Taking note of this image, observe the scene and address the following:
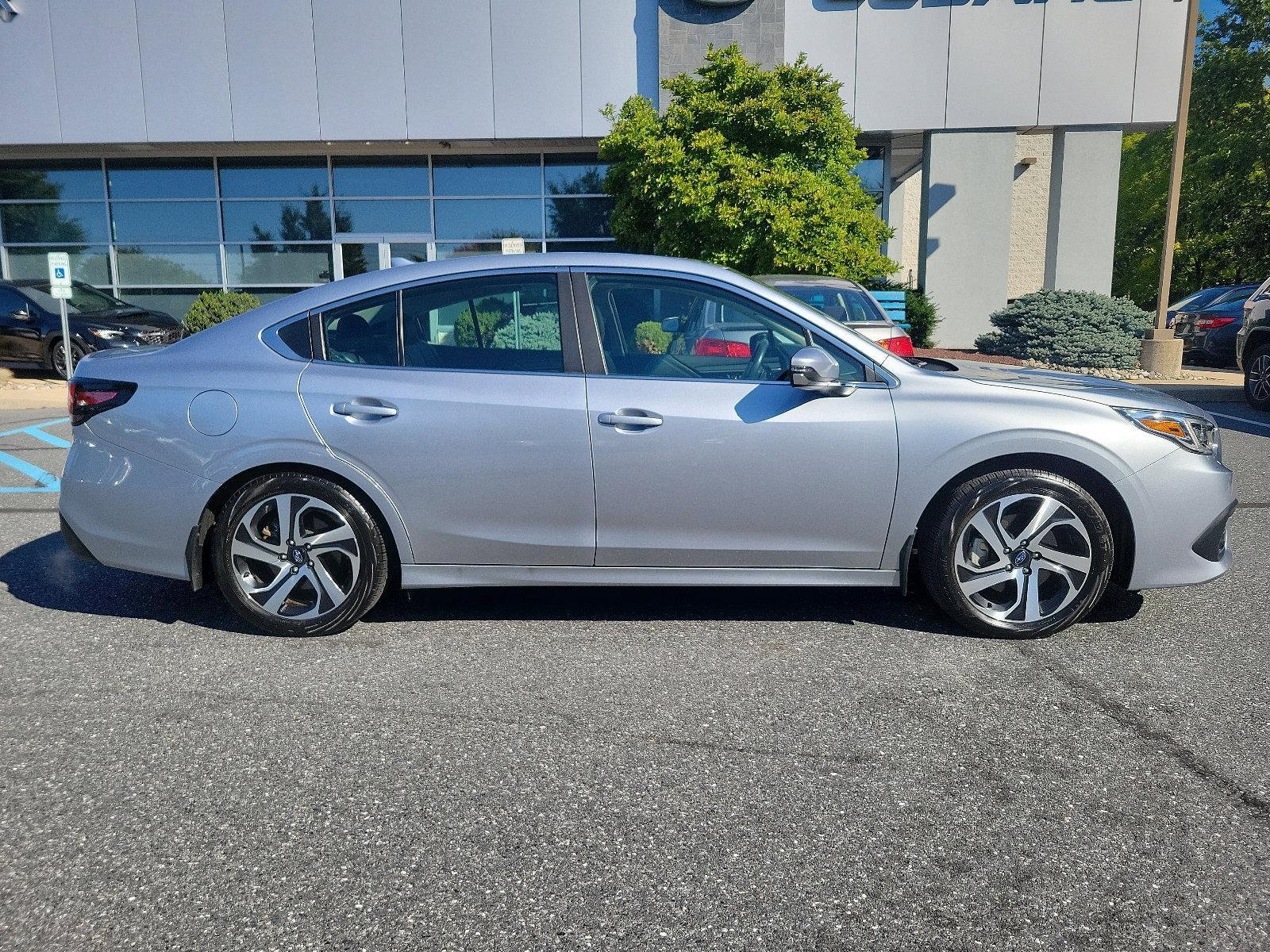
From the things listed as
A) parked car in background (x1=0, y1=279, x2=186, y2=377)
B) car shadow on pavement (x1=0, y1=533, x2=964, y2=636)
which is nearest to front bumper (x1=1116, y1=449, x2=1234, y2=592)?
car shadow on pavement (x1=0, y1=533, x2=964, y2=636)

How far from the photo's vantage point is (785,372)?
4145 mm

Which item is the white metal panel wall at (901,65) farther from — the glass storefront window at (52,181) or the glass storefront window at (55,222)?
the glass storefront window at (55,222)

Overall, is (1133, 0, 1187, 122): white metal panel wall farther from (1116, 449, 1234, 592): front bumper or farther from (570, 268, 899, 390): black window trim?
(570, 268, 899, 390): black window trim

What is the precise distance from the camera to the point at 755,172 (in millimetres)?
15805

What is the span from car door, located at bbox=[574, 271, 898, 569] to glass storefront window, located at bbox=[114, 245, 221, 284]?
2003 centimetres

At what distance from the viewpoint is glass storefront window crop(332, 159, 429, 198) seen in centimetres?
2125

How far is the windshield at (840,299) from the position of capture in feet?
32.5

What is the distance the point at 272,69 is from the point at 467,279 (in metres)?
17.8

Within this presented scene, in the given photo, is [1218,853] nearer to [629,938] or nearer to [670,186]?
[629,938]

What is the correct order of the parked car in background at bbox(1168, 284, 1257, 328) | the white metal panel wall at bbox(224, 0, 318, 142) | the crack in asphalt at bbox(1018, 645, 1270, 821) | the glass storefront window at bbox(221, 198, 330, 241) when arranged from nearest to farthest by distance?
1. the crack in asphalt at bbox(1018, 645, 1270, 821)
2. the white metal panel wall at bbox(224, 0, 318, 142)
3. the parked car in background at bbox(1168, 284, 1257, 328)
4. the glass storefront window at bbox(221, 198, 330, 241)

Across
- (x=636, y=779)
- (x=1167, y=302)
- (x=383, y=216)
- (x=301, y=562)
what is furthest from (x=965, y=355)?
(x=636, y=779)

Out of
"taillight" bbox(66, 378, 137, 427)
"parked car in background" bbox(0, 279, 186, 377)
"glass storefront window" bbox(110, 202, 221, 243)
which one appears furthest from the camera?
"glass storefront window" bbox(110, 202, 221, 243)

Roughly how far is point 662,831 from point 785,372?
2.06 metres

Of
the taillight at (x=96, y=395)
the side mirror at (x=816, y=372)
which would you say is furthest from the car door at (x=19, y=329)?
the side mirror at (x=816, y=372)
